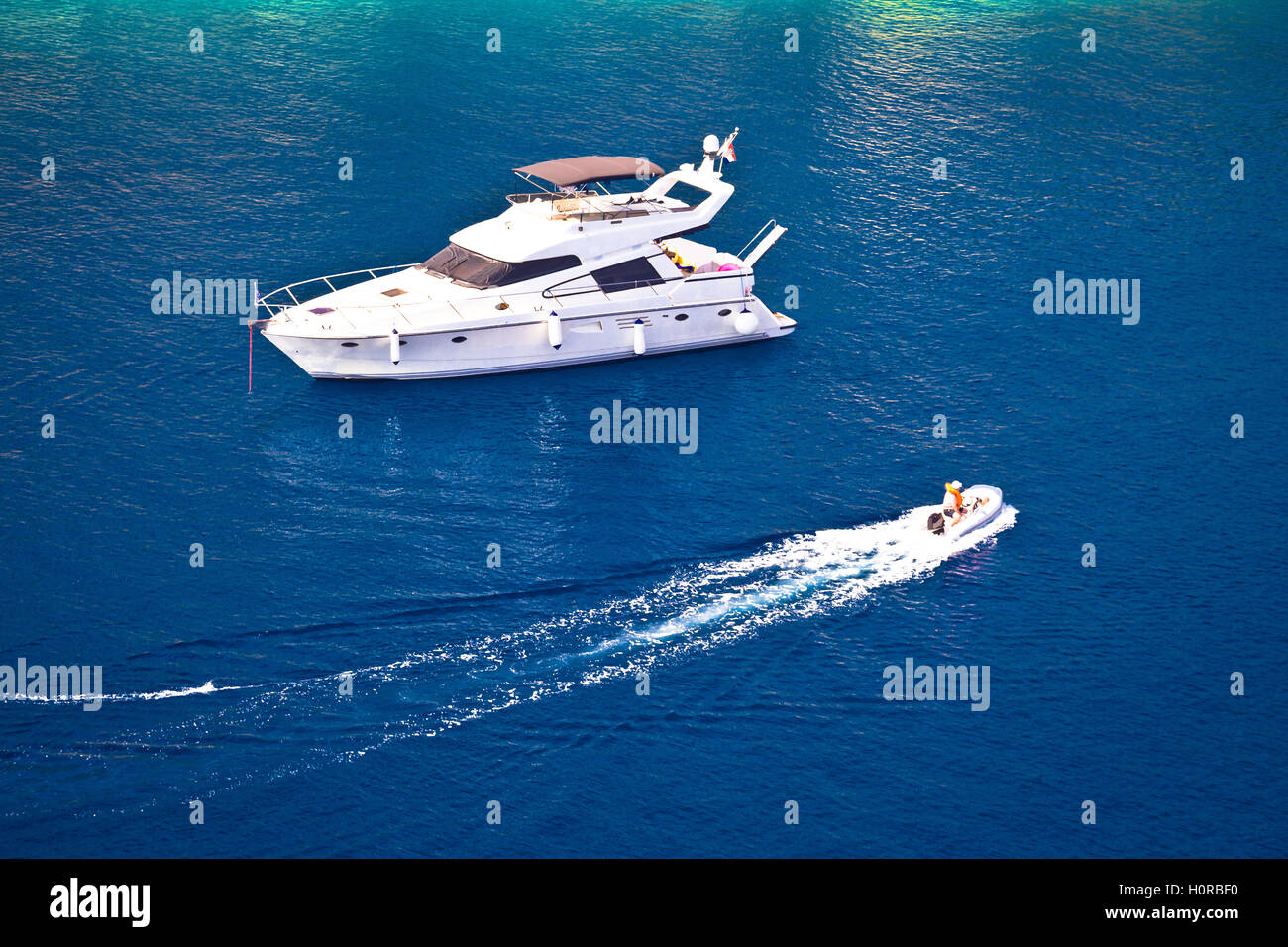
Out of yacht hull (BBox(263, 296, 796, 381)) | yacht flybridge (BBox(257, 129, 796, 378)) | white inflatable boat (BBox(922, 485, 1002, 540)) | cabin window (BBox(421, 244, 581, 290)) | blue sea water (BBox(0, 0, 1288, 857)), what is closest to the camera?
blue sea water (BBox(0, 0, 1288, 857))

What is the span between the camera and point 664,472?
58.4m

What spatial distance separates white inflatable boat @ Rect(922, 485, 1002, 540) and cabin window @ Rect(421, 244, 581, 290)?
19.2 m

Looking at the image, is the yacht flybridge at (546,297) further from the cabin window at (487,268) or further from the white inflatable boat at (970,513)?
the white inflatable boat at (970,513)

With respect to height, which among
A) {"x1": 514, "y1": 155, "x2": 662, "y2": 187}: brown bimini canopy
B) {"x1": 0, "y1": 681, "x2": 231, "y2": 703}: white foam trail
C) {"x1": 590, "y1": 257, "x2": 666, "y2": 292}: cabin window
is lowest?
{"x1": 0, "y1": 681, "x2": 231, "y2": 703}: white foam trail

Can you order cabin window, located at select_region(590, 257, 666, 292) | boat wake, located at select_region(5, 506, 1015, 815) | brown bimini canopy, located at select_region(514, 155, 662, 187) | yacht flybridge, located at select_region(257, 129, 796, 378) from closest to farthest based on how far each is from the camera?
boat wake, located at select_region(5, 506, 1015, 815) < yacht flybridge, located at select_region(257, 129, 796, 378) < cabin window, located at select_region(590, 257, 666, 292) < brown bimini canopy, located at select_region(514, 155, 662, 187)

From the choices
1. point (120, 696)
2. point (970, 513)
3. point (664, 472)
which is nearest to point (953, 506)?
point (970, 513)

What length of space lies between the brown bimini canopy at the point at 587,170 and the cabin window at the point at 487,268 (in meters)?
3.72

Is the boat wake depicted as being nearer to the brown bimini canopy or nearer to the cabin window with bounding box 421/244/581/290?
the cabin window with bounding box 421/244/581/290

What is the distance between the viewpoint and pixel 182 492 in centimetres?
5575

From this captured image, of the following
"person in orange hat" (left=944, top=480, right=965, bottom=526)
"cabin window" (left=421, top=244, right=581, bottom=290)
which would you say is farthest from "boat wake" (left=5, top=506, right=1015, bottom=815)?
"cabin window" (left=421, top=244, right=581, bottom=290)

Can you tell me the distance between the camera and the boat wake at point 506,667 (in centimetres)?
4450

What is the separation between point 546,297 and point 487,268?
107 inches

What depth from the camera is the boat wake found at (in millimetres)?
44500

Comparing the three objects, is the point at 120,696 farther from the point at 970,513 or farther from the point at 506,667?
the point at 970,513
